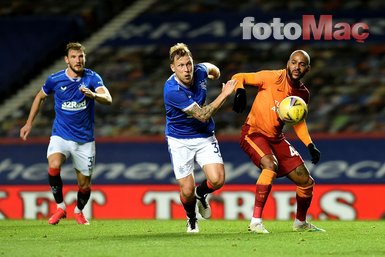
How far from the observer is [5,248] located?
963 centimetres

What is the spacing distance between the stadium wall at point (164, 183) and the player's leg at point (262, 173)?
516cm

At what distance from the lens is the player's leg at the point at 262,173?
10916 millimetres

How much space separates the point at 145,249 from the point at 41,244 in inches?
46.3

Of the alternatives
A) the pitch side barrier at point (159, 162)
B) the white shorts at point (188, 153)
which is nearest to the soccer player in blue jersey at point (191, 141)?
the white shorts at point (188, 153)

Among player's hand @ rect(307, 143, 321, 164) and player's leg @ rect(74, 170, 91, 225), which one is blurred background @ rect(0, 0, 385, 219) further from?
player's hand @ rect(307, 143, 321, 164)

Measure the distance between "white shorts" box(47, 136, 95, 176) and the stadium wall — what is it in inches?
149

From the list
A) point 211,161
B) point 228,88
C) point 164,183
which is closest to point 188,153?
point 211,161

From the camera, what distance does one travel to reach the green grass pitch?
910 cm

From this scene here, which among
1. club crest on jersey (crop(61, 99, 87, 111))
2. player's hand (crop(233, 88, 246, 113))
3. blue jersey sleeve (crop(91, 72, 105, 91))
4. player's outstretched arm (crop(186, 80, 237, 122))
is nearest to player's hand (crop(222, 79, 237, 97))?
player's outstretched arm (crop(186, 80, 237, 122))

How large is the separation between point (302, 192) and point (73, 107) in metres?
3.18

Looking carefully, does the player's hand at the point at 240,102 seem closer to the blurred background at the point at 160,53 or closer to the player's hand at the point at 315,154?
the player's hand at the point at 315,154

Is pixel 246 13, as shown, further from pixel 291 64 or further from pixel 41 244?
pixel 41 244

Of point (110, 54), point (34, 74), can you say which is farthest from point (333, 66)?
point (34, 74)

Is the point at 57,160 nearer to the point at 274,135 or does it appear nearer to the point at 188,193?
the point at 188,193
